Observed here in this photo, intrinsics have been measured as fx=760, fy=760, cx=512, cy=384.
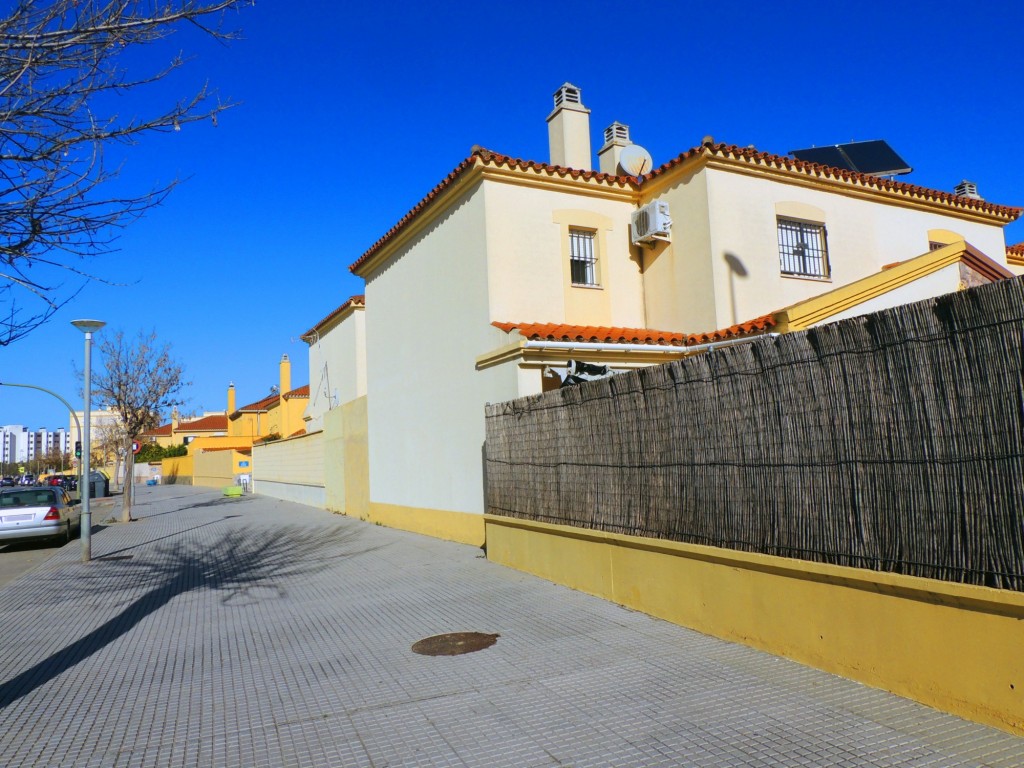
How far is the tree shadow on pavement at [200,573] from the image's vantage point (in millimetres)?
7164

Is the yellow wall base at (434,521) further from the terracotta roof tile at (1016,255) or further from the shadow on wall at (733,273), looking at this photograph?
the terracotta roof tile at (1016,255)

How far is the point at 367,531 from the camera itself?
1673 cm

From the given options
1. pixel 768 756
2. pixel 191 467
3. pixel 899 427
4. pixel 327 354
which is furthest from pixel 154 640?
pixel 191 467

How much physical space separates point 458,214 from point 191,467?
163ft

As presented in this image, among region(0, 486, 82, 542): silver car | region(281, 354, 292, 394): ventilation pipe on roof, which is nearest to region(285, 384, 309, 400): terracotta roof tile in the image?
region(281, 354, 292, 394): ventilation pipe on roof

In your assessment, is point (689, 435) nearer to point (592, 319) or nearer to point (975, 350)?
point (975, 350)

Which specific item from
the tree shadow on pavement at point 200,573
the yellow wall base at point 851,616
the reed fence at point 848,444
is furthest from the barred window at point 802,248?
the tree shadow on pavement at point 200,573

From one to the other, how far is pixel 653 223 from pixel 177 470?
5798 centimetres

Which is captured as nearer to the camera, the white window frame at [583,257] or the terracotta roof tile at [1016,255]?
the white window frame at [583,257]

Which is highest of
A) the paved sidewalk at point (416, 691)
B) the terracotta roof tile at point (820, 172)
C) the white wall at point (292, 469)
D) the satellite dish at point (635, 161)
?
the satellite dish at point (635, 161)

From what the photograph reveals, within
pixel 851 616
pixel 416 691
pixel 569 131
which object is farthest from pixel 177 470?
pixel 851 616

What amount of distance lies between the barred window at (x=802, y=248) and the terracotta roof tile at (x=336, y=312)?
34.9 feet

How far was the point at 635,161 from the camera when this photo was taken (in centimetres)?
1487

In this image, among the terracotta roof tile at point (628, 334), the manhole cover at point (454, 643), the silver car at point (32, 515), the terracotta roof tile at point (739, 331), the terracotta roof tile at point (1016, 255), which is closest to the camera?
the manhole cover at point (454, 643)
